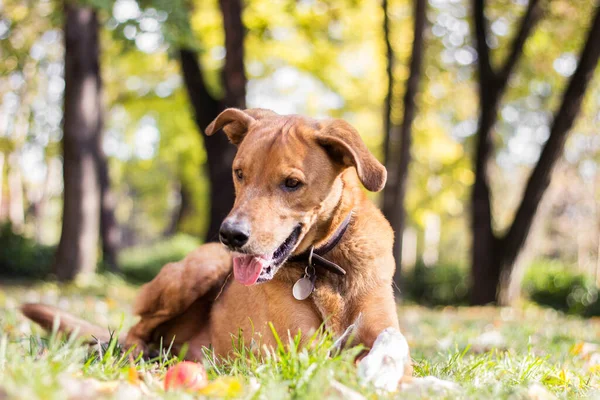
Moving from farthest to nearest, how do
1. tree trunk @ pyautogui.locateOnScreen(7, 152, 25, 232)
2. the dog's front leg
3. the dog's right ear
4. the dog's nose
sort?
tree trunk @ pyautogui.locateOnScreen(7, 152, 25, 232)
the dog's right ear
the dog's nose
the dog's front leg

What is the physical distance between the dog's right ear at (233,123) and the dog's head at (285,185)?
0.33 metres

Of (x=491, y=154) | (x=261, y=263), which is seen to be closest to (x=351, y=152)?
(x=261, y=263)

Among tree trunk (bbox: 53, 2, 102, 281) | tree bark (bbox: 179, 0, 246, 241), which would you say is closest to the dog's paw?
tree bark (bbox: 179, 0, 246, 241)

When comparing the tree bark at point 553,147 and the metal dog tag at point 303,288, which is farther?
the tree bark at point 553,147

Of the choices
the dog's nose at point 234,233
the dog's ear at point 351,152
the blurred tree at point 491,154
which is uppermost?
the dog's ear at point 351,152

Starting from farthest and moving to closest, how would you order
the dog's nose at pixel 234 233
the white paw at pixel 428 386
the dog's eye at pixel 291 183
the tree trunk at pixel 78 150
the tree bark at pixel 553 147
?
the tree trunk at pixel 78 150 → the tree bark at pixel 553 147 → the dog's eye at pixel 291 183 → the dog's nose at pixel 234 233 → the white paw at pixel 428 386

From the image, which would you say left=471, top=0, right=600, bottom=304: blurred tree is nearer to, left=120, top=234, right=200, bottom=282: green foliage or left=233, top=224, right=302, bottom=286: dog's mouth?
left=120, top=234, right=200, bottom=282: green foliage

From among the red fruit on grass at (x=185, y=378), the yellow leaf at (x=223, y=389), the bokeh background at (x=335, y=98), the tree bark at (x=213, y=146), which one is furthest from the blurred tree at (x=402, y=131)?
the yellow leaf at (x=223, y=389)

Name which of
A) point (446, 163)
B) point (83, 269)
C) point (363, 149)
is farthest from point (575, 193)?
point (363, 149)

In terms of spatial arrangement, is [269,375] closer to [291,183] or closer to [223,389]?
[223,389]

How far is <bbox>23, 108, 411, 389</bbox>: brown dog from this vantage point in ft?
11.6

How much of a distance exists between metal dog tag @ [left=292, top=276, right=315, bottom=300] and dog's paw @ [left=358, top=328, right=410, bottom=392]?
561 millimetres

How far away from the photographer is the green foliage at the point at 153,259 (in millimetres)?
18953

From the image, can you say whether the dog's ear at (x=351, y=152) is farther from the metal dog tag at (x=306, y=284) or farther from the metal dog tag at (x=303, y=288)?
the metal dog tag at (x=303, y=288)
